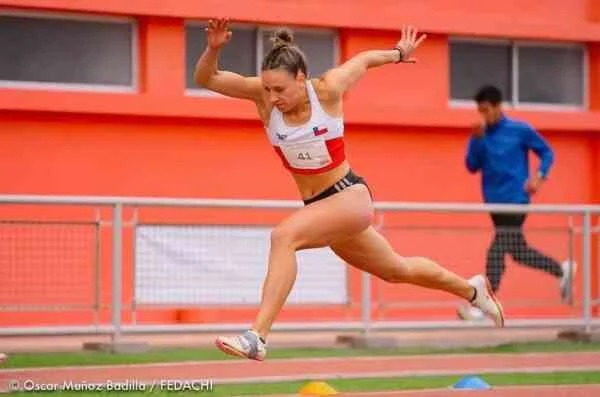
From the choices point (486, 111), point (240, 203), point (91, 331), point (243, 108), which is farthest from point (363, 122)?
point (91, 331)

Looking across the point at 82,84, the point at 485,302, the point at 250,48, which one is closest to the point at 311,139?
the point at 485,302

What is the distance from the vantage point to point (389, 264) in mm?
9812

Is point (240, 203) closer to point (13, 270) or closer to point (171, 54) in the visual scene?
point (13, 270)

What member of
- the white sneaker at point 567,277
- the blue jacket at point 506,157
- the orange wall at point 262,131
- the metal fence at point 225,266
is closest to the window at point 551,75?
the orange wall at point 262,131

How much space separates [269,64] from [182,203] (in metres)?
4.56

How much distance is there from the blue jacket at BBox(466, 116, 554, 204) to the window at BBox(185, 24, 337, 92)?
9.31 ft

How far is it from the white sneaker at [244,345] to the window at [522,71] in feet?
33.7

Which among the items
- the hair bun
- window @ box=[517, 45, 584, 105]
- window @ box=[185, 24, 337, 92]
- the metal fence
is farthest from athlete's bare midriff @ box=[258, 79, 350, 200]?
window @ box=[517, 45, 584, 105]

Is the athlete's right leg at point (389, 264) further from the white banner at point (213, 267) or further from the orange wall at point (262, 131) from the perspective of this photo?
the orange wall at point (262, 131)

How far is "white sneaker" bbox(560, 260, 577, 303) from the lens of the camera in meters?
15.1

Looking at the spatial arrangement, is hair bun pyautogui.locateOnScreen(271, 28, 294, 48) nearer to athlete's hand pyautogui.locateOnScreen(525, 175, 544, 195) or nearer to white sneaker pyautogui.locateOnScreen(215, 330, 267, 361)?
white sneaker pyautogui.locateOnScreen(215, 330, 267, 361)

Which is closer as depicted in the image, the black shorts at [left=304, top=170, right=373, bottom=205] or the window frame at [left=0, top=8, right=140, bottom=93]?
the black shorts at [left=304, top=170, right=373, bottom=205]

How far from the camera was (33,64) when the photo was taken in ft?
54.8

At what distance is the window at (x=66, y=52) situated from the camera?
16.6 m
